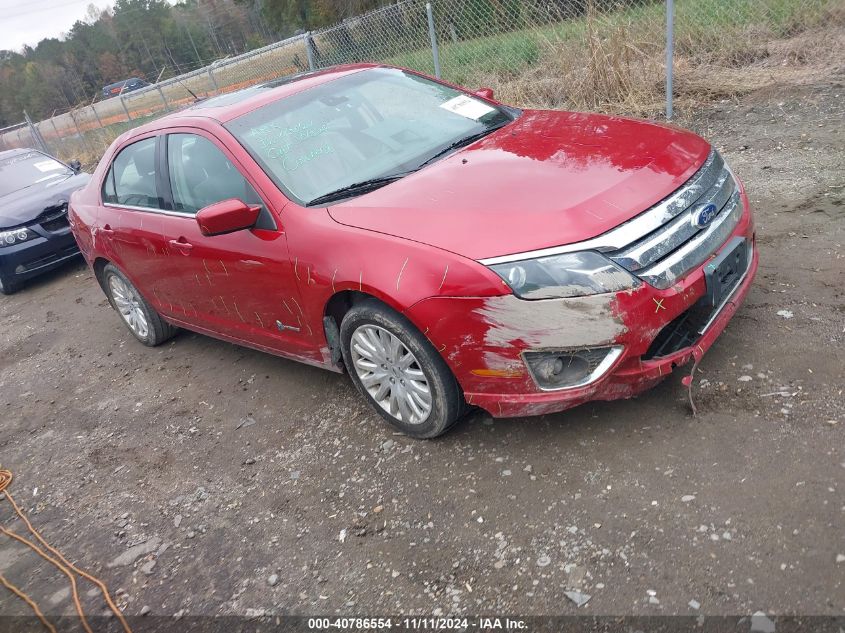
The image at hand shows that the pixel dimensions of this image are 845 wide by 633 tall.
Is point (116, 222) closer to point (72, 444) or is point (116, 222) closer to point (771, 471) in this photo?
point (72, 444)

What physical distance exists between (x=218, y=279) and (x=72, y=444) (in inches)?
60.1

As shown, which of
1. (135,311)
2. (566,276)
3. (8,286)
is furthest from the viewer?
(8,286)

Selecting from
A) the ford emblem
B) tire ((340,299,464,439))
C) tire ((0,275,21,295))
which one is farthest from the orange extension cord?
tire ((0,275,21,295))

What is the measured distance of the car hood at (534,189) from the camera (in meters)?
2.80

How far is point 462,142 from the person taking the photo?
3789mm

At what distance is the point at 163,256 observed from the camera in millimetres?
4445

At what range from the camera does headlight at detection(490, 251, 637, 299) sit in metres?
2.68

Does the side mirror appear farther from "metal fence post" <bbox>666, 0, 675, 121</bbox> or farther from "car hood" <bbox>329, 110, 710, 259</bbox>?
"metal fence post" <bbox>666, 0, 675, 121</bbox>

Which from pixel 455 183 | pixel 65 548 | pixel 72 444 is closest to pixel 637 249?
Result: pixel 455 183

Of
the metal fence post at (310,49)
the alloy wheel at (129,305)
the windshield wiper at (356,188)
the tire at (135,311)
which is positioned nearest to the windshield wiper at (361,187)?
the windshield wiper at (356,188)

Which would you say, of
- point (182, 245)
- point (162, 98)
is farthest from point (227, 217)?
point (162, 98)

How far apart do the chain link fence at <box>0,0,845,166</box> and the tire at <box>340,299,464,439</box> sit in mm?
4292

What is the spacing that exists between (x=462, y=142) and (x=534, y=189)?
91 cm

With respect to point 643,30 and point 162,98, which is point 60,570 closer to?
point 643,30
